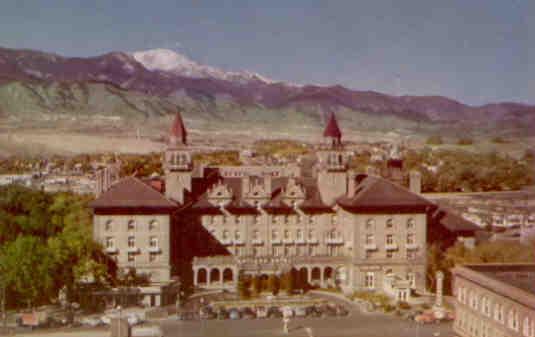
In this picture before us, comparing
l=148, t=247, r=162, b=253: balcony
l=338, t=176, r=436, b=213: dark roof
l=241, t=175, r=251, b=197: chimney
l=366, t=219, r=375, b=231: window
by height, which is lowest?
l=148, t=247, r=162, b=253: balcony

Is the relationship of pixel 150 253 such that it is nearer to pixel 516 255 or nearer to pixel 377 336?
pixel 377 336

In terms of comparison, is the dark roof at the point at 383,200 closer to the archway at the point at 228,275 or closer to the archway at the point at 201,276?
the archway at the point at 228,275

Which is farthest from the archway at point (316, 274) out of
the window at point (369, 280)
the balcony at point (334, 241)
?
the window at point (369, 280)

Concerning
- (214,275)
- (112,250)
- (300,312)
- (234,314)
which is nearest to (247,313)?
(234,314)

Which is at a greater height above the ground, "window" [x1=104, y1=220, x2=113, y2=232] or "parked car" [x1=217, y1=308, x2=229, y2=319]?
"window" [x1=104, y1=220, x2=113, y2=232]

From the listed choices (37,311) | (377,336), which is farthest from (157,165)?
(377,336)

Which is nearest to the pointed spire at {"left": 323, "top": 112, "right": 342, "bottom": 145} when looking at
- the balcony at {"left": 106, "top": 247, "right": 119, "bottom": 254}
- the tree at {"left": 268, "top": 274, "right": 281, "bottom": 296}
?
the tree at {"left": 268, "top": 274, "right": 281, "bottom": 296}

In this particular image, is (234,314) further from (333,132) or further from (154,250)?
(333,132)

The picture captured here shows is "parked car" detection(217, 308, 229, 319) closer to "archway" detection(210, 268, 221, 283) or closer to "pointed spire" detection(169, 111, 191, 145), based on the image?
"archway" detection(210, 268, 221, 283)
